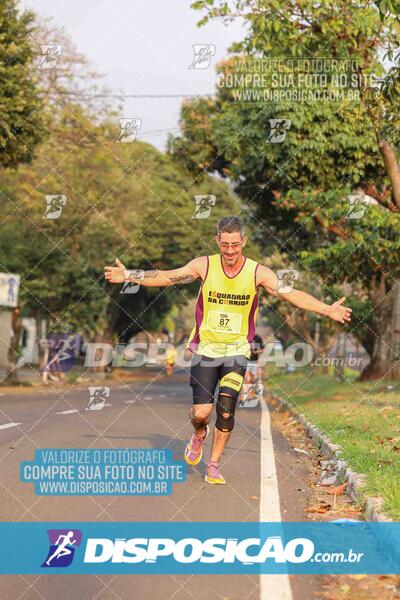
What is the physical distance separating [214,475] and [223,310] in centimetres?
148

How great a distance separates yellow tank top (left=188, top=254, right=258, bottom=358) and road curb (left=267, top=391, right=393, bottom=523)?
147 cm

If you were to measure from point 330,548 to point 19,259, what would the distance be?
2915 cm

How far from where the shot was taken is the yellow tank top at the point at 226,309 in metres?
8.04

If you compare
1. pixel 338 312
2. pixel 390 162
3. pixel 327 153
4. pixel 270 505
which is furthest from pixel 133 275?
pixel 327 153

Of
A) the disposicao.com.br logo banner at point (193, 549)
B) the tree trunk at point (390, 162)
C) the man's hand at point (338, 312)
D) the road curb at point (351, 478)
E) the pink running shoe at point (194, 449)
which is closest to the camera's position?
the disposicao.com.br logo banner at point (193, 549)

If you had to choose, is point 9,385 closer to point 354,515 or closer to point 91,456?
point 91,456

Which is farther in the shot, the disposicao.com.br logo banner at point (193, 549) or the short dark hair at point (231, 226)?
the short dark hair at point (231, 226)

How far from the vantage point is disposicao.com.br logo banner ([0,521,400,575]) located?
549 centimetres

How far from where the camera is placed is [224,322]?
8086 millimetres

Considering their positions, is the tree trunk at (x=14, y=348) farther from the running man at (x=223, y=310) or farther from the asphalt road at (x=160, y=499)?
the running man at (x=223, y=310)

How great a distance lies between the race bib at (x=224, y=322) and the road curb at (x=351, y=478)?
1677 mm

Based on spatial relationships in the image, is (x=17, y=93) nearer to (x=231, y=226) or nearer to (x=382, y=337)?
(x=382, y=337)

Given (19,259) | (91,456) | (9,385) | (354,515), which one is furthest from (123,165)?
(354,515)

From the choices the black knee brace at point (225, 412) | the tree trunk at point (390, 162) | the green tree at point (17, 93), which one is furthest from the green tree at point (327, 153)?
the black knee brace at point (225, 412)
